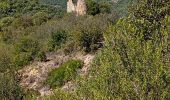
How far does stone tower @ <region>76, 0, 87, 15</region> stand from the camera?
8675 centimetres

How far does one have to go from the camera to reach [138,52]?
94.6 ft

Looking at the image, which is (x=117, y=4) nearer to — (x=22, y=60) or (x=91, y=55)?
(x=22, y=60)

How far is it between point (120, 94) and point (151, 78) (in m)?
1.64

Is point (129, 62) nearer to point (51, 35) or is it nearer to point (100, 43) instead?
point (100, 43)

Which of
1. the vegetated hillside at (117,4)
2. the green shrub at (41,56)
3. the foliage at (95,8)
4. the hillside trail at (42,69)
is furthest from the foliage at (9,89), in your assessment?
the foliage at (95,8)

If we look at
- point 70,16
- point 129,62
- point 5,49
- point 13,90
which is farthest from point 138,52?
point 70,16

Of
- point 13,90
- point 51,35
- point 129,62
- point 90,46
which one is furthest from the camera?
point 51,35

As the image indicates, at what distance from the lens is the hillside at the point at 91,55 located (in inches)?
1076

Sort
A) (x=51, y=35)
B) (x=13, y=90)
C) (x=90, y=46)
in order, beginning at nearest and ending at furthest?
(x=13, y=90)
(x=90, y=46)
(x=51, y=35)

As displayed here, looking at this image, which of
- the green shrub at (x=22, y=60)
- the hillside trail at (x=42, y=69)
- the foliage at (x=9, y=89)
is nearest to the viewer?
the foliage at (x=9, y=89)

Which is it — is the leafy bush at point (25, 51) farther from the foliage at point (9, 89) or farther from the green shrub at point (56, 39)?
the foliage at point (9, 89)

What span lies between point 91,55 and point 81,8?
28.5 m

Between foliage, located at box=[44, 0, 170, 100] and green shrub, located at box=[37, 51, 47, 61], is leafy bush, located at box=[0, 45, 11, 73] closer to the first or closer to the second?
green shrub, located at box=[37, 51, 47, 61]

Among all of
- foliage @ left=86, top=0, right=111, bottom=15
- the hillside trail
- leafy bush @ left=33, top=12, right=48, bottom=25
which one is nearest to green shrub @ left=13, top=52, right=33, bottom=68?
the hillside trail
